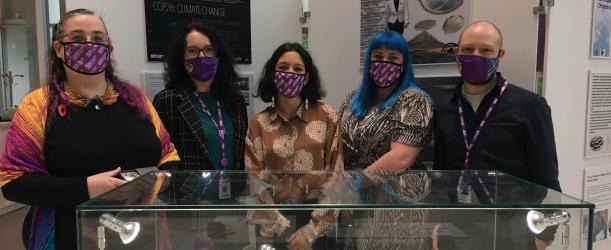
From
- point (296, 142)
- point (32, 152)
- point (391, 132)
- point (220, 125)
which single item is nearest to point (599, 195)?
point (391, 132)

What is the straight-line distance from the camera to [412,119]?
87.8 inches

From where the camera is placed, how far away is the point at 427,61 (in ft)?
9.70

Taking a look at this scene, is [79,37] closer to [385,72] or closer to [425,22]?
[385,72]

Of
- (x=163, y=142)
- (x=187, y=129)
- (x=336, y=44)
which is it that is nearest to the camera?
(x=163, y=142)

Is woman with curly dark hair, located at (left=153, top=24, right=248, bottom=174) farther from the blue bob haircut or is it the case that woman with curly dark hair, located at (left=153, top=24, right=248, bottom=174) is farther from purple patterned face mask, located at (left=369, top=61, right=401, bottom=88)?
purple patterned face mask, located at (left=369, top=61, right=401, bottom=88)

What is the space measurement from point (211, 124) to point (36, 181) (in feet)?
3.27

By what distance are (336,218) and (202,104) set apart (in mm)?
1569

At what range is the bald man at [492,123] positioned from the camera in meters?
2.05

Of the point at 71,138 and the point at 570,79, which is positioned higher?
the point at 570,79

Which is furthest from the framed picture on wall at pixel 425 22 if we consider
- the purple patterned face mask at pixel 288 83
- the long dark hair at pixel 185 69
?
the long dark hair at pixel 185 69

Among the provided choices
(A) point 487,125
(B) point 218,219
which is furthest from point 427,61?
(B) point 218,219

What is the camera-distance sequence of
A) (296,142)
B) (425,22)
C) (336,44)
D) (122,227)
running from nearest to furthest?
(122,227) → (296,142) → (425,22) → (336,44)

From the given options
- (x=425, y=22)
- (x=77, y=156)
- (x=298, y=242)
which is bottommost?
(x=298, y=242)

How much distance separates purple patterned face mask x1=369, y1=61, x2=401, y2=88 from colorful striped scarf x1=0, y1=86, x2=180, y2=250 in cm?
152
